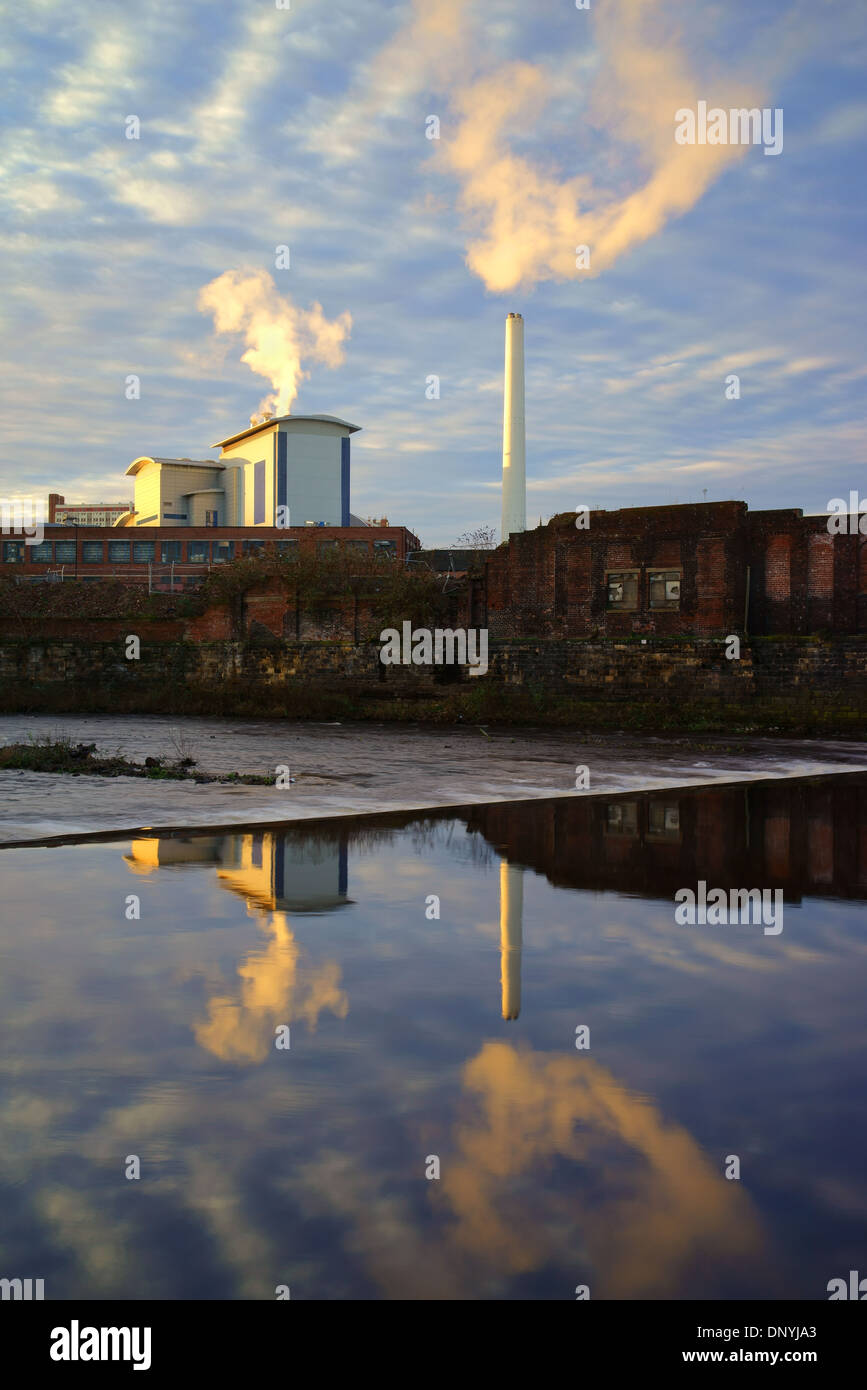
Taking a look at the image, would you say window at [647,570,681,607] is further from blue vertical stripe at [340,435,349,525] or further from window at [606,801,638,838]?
blue vertical stripe at [340,435,349,525]

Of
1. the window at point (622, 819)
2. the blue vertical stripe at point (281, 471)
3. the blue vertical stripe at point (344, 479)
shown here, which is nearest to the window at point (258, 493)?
the blue vertical stripe at point (281, 471)

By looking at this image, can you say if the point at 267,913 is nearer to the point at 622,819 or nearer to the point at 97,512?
the point at 622,819

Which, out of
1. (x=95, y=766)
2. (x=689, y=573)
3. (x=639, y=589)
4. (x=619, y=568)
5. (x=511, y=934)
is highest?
(x=619, y=568)

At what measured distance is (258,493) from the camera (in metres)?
A: 68.5

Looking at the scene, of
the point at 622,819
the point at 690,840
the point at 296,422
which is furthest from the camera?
the point at 296,422

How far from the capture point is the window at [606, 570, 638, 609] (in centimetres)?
3700

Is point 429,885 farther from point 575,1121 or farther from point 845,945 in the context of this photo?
point 575,1121

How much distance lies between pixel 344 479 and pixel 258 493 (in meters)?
5.62

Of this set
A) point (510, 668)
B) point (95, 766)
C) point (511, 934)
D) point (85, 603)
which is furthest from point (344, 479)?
point (511, 934)

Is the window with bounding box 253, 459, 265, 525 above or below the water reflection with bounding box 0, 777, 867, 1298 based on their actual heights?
above

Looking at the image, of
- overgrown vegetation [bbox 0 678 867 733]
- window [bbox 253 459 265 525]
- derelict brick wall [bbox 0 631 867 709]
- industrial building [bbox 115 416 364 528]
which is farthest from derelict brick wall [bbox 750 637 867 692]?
window [bbox 253 459 265 525]

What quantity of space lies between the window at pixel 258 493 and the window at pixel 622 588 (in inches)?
1413

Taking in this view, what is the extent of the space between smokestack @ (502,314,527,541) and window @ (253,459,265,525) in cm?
2445

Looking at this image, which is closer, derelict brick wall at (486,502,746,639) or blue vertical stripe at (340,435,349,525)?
derelict brick wall at (486,502,746,639)
